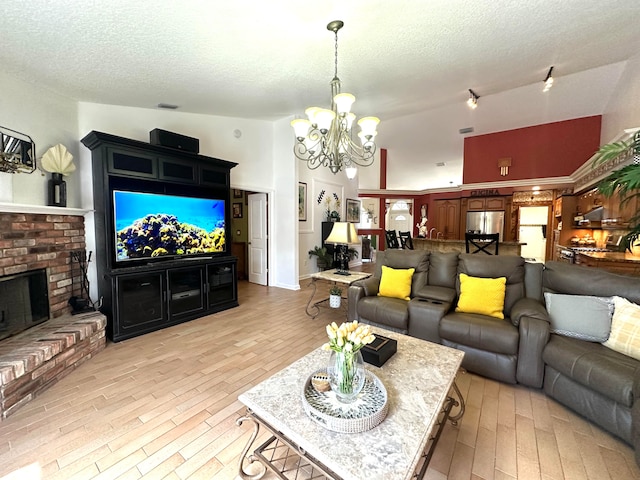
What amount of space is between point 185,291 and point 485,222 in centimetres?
689

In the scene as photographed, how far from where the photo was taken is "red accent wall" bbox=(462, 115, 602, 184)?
5.45 metres

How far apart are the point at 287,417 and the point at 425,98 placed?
4.70 metres

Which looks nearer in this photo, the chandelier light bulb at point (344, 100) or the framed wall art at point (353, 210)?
the chandelier light bulb at point (344, 100)

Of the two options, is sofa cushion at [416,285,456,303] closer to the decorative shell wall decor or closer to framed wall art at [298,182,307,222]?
framed wall art at [298,182,307,222]

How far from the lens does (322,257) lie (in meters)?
6.32

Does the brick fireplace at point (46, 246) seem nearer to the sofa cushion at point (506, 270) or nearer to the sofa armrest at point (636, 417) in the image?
the sofa cushion at point (506, 270)

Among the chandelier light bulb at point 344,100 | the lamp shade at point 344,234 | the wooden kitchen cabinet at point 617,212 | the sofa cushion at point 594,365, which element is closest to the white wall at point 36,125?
the chandelier light bulb at point 344,100

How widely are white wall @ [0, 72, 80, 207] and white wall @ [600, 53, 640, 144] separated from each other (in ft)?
23.4

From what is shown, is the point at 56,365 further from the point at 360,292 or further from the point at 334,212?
the point at 334,212

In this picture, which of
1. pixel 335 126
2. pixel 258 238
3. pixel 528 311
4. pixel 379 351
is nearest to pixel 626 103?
pixel 528 311

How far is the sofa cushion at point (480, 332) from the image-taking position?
7.06 ft

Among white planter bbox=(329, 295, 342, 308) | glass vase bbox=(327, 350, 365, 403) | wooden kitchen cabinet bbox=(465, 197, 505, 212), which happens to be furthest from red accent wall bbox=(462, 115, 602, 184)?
glass vase bbox=(327, 350, 365, 403)

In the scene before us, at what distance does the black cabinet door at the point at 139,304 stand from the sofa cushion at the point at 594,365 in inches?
156

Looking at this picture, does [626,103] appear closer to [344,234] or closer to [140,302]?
[344,234]
